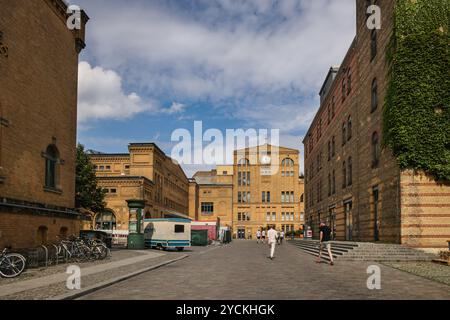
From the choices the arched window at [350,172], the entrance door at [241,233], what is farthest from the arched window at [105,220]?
the entrance door at [241,233]

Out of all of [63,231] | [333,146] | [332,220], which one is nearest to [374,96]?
[333,146]

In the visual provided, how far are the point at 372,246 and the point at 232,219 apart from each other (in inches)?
2881

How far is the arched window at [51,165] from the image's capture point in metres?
21.7

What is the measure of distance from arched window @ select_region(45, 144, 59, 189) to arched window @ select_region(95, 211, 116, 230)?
29921 mm

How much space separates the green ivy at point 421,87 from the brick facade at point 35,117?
15891mm

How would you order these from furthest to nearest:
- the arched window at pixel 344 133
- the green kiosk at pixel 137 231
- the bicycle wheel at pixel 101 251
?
the arched window at pixel 344 133 < the green kiosk at pixel 137 231 < the bicycle wheel at pixel 101 251

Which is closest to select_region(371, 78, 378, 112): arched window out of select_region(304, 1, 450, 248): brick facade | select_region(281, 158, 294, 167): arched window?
select_region(304, 1, 450, 248): brick facade

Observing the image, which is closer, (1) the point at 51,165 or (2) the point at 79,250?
(2) the point at 79,250

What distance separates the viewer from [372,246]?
2120cm

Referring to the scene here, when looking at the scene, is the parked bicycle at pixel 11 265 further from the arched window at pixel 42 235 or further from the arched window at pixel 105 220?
the arched window at pixel 105 220

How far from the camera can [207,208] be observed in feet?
319

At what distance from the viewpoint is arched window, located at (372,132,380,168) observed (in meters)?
25.7

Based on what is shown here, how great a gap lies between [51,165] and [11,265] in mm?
9218

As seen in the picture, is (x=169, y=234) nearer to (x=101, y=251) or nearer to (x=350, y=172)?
(x=101, y=251)
